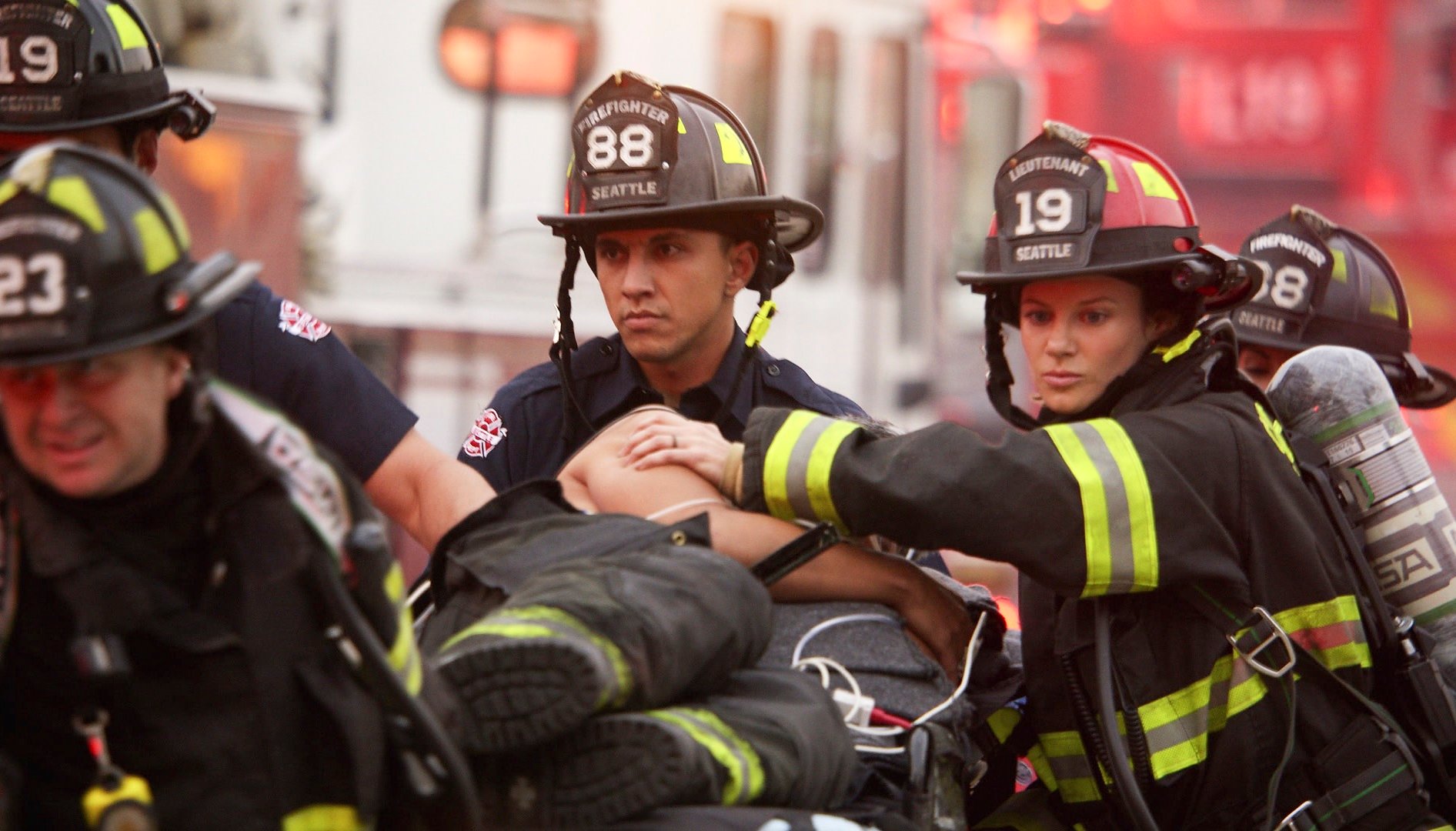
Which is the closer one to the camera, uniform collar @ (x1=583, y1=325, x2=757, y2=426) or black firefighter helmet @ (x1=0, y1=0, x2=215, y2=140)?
black firefighter helmet @ (x1=0, y1=0, x2=215, y2=140)

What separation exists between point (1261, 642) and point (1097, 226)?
82 cm

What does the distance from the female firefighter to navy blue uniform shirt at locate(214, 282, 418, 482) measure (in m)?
0.55

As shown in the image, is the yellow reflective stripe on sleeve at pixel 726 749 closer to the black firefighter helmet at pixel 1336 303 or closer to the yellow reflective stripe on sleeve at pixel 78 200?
the yellow reflective stripe on sleeve at pixel 78 200

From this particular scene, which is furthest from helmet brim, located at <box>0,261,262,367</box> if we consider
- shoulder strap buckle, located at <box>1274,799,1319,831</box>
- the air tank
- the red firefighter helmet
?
the air tank

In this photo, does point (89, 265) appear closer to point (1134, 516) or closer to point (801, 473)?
point (801, 473)

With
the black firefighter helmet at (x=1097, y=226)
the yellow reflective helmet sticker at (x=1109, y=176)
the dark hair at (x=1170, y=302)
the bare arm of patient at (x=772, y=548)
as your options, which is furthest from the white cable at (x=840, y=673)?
the yellow reflective helmet sticker at (x=1109, y=176)

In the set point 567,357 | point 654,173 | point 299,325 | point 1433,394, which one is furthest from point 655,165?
point 1433,394

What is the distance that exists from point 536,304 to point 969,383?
18.2ft

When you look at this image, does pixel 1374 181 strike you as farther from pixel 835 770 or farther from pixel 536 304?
pixel 835 770

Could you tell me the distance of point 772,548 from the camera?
10.4ft

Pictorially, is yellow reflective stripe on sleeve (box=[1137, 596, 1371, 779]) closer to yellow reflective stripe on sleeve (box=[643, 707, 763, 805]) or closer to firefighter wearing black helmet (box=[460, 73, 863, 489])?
yellow reflective stripe on sleeve (box=[643, 707, 763, 805])

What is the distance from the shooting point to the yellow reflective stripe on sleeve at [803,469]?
10.3ft

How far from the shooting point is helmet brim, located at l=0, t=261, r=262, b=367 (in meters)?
2.09

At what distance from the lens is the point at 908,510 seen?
3084mm
